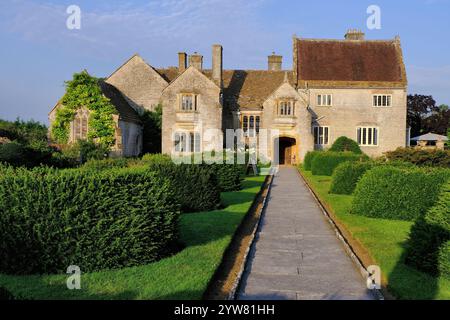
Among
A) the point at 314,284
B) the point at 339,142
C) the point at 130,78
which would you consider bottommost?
the point at 314,284

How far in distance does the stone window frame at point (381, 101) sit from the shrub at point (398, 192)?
3004 cm

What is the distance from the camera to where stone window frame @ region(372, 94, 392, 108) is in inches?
1710

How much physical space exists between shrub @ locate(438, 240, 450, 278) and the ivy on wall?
30077 millimetres

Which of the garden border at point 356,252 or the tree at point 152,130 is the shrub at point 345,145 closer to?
the tree at point 152,130

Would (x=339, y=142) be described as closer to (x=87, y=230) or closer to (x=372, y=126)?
(x=372, y=126)

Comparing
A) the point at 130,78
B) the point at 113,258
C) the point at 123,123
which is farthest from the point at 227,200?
the point at 130,78

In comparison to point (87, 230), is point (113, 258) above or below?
below

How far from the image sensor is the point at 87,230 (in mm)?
8352

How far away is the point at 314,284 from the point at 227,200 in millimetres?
10330

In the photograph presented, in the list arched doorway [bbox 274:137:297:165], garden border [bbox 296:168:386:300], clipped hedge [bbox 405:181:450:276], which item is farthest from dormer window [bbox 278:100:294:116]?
clipped hedge [bbox 405:181:450:276]

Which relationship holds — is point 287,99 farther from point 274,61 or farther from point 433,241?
point 433,241

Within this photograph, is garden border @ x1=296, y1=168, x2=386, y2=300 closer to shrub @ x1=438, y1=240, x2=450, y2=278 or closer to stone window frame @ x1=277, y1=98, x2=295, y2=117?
shrub @ x1=438, y1=240, x2=450, y2=278

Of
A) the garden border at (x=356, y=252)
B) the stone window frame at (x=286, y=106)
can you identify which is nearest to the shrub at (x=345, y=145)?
the stone window frame at (x=286, y=106)

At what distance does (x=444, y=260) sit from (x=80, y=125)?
32437 mm
